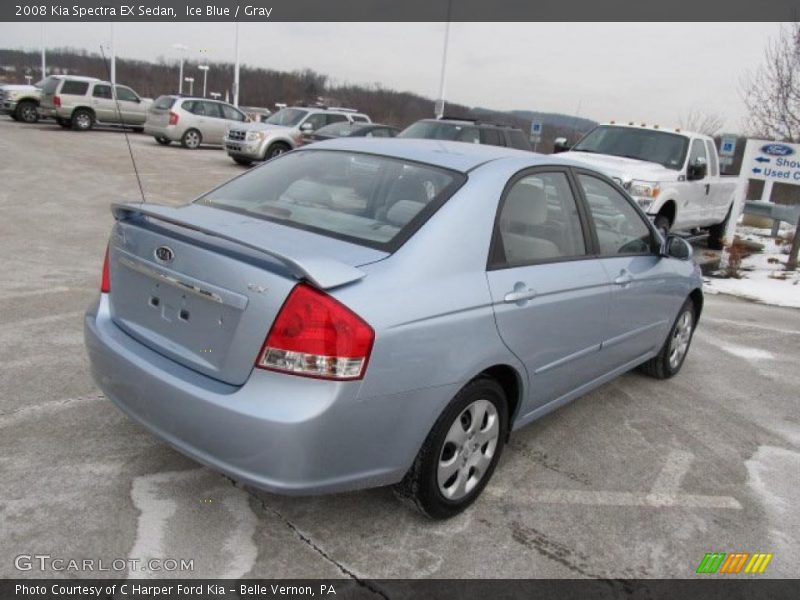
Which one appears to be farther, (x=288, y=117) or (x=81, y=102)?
(x=81, y=102)

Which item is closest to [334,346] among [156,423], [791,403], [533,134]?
[156,423]

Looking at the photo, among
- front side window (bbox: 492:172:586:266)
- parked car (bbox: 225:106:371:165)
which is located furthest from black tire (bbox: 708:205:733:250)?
parked car (bbox: 225:106:371:165)

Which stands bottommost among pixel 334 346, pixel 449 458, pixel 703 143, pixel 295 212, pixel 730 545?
pixel 730 545

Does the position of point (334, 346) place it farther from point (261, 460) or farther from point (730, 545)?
point (730, 545)

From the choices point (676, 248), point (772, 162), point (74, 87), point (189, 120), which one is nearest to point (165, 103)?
point (189, 120)

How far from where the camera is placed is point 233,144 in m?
18.7

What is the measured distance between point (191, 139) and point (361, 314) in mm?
22531

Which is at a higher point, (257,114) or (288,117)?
(257,114)

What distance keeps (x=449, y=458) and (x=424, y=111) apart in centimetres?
5713

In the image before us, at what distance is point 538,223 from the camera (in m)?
3.53

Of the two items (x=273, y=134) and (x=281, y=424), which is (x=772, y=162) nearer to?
(x=273, y=134)

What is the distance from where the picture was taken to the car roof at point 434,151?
11.3 feet

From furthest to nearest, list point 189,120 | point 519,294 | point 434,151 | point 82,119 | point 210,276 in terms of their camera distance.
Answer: point 82,119, point 189,120, point 434,151, point 519,294, point 210,276

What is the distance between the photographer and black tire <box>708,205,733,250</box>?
1302 cm
